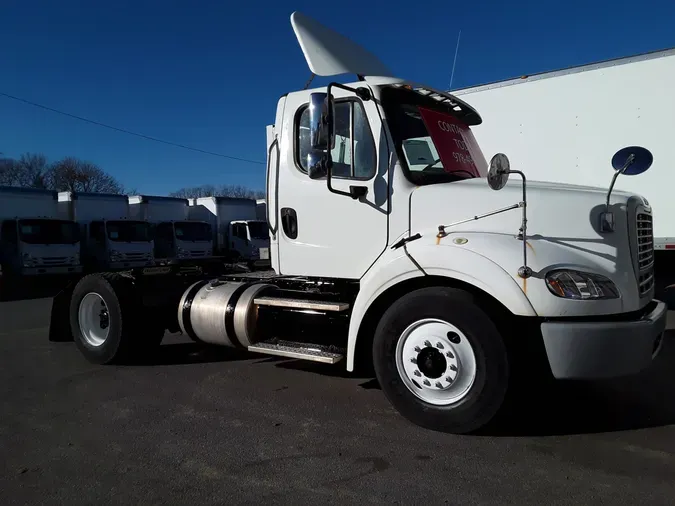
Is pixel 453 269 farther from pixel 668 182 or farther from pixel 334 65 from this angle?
pixel 668 182

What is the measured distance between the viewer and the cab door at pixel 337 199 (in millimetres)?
4516

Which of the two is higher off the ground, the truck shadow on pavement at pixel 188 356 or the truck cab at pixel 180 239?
the truck cab at pixel 180 239

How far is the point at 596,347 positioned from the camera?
11.4ft

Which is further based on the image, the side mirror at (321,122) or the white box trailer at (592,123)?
the white box trailer at (592,123)

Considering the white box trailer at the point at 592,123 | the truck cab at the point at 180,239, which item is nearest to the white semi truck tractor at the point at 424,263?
the white box trailer at the point at 592,123

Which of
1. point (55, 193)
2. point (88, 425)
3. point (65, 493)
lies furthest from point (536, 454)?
point (55, 193)

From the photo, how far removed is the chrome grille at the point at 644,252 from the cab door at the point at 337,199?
189 cm

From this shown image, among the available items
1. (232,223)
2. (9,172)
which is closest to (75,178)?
(9,172)

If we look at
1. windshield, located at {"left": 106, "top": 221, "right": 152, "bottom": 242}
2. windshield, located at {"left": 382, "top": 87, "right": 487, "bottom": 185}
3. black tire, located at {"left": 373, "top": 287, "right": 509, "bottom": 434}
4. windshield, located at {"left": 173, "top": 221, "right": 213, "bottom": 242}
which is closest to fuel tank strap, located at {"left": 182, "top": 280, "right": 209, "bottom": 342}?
black tire, located at {"left": 373, "top": 287, "right": 509, "bottom": 434}

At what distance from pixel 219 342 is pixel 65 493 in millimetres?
2372

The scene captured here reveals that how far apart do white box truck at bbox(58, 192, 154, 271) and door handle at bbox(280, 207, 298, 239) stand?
52.7ft

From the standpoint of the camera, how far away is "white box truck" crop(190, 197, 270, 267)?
76.8ft

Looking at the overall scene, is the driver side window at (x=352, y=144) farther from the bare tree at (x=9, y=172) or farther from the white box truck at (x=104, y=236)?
the bare tree at (x=9, y=172)

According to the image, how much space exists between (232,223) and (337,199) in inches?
777
